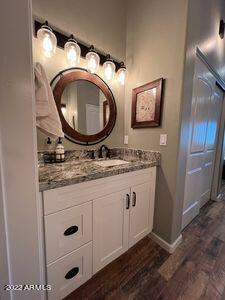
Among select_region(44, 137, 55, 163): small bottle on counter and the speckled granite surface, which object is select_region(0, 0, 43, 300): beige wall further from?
select_region(44, 137, 55, 163): small bottle on counter

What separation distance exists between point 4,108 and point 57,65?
1.06 meters

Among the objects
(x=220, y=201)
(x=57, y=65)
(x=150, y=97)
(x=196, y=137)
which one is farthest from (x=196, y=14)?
(x=220, y=201)

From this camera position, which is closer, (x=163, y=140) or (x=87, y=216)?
(x=87, y=216)

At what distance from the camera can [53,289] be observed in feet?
2.87

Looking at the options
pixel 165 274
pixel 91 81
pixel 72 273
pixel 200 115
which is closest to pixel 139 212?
pixel 165 274

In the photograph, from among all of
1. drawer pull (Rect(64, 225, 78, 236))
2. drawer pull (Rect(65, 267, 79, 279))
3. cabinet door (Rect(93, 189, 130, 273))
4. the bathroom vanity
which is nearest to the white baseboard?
the bathroom vanity

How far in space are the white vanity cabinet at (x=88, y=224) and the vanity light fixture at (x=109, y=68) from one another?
3.79ft

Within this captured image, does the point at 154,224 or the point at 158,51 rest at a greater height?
the point at 158,51

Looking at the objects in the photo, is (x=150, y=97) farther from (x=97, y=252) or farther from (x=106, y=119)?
(x=97, y=252)

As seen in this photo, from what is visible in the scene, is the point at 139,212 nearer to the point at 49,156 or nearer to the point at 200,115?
the point at 49,156

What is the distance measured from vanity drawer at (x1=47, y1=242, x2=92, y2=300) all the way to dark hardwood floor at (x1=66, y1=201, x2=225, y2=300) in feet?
0.43

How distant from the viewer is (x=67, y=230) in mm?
885

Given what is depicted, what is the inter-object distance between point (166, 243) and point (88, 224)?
969 millimetres

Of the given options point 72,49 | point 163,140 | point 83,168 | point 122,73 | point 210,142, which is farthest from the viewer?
point 210,142
